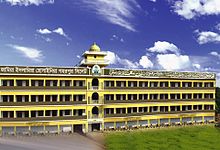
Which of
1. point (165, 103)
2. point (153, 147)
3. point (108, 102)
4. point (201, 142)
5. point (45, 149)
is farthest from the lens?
point (165, 103)

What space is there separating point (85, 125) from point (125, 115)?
380 inches

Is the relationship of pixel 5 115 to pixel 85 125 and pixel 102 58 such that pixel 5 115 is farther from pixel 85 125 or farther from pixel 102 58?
pixel 102 58

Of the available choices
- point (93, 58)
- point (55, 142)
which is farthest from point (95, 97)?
point (55, 142)

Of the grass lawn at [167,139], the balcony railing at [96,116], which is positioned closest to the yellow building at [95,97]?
the balcony railing at [96,116]

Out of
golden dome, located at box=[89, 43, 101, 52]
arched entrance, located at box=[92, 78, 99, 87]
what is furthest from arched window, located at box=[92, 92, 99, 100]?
golden dome, located at box=[89, 43, 101, 52]

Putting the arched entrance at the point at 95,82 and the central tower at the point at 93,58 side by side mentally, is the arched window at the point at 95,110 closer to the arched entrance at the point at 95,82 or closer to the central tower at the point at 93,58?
the arched entrance at the point at 95,82

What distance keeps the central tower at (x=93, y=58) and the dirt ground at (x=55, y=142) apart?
14866mm

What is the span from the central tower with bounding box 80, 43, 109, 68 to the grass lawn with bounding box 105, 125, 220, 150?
15.0m

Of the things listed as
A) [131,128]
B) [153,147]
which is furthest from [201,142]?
[131,128]

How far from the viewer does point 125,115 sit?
70.8 metres

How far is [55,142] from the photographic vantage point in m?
56.1

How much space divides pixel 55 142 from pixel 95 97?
16.0 meters

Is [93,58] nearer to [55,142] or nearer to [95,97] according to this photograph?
[95,97]

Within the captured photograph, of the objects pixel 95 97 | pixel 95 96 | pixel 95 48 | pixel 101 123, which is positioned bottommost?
pixel 101 123
